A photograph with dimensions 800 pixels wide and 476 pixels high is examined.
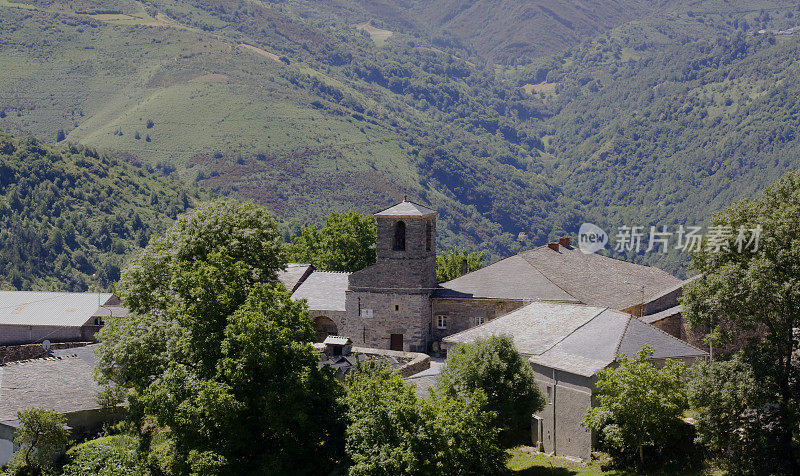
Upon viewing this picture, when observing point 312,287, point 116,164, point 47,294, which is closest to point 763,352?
point 312,287

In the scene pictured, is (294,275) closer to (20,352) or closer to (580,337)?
(20,352)

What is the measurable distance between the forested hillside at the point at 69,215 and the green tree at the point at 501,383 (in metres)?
104

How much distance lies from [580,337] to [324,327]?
21.2 metres

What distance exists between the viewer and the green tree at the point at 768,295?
93.2 ft

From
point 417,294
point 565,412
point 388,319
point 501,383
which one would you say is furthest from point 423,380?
point 388,319

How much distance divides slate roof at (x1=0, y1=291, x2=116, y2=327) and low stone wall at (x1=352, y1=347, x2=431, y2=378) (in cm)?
2266

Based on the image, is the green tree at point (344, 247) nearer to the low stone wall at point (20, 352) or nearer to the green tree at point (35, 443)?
the low stone wall at point (20, 352)

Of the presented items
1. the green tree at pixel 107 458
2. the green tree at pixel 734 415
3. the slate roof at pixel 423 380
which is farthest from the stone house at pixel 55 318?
the green tree at pixel 734 415

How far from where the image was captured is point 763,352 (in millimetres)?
29391

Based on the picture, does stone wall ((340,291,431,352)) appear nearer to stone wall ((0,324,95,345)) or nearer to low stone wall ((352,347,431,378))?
low stone wall ((352,347,431,378))

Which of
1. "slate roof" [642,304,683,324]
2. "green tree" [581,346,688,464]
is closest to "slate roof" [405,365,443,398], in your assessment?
"green tree" [581,346,688,464]

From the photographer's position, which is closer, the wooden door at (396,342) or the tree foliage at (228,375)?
the tree foliage at (228,375)

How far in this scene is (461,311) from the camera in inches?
2137

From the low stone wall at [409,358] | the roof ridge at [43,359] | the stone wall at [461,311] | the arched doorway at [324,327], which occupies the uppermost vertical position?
the stone wall at [461,311]
